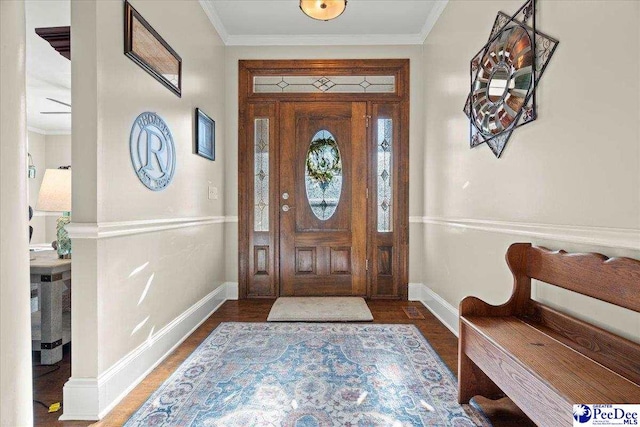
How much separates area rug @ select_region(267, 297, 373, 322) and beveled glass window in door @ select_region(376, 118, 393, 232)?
0.91 meters

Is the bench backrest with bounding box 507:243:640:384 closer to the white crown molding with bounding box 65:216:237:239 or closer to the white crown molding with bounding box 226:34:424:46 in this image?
the white crown molding with bounding box 65:216:237:239

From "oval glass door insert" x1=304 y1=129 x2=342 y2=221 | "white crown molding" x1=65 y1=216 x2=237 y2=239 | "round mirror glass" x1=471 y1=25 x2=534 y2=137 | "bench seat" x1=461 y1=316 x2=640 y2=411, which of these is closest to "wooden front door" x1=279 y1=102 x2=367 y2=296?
"oval glass door insert" x1=304 y1=129 x2=342 y2=221

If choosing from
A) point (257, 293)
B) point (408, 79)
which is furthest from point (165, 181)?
point (408, 79)

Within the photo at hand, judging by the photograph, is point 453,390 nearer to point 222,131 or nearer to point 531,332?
point 531,332

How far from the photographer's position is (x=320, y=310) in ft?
10.5

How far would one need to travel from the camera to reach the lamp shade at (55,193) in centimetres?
206

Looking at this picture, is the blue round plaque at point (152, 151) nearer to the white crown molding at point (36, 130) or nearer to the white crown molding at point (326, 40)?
the white crown molding at point (326, 40)

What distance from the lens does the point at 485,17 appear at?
226cm

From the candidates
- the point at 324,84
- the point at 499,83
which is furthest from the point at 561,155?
the point at 324,84

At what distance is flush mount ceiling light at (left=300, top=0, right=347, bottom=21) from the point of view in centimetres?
237

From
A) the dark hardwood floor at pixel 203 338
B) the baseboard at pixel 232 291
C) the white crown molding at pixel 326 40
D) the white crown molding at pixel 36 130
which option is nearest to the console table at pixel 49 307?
the dark hardwood floor at pixel 203 338

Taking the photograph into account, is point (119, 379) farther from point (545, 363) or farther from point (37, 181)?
point (37, 181)

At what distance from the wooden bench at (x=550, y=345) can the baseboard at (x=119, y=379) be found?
1.76 m

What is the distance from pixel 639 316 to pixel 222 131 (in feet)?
11.5
